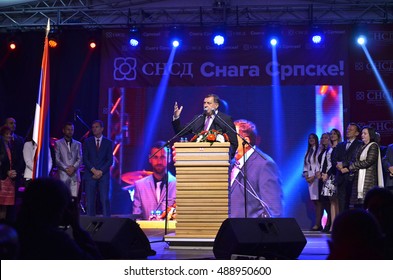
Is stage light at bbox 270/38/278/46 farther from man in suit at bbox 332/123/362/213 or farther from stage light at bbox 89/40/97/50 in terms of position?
stage light at bbox 89/40/97/50

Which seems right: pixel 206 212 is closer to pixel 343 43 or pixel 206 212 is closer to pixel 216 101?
pixel 216 101

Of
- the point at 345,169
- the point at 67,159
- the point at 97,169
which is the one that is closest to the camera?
the point at 345,169

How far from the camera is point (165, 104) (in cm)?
948

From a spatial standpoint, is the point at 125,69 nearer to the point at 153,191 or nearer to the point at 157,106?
the point at 157,106

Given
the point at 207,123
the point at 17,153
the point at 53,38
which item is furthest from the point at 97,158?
the point at 53,38

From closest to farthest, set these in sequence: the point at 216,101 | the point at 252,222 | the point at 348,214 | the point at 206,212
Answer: the point at 348,214 → the point at 252,222 → the point at 206,212 → the point at 216,101

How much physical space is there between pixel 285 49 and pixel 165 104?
2330mm

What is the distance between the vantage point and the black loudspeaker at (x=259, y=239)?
129 inches

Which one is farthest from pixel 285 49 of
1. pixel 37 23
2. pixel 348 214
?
pixel 348 214

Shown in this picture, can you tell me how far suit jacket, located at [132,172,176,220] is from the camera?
915cm

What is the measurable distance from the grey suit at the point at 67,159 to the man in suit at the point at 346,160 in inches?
145

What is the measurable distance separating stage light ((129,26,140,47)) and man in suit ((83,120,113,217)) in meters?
2.42

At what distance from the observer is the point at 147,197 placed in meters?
9.23

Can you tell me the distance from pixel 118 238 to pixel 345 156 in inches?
176
